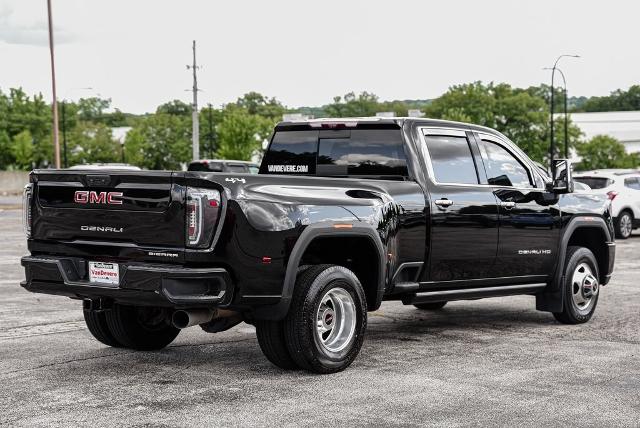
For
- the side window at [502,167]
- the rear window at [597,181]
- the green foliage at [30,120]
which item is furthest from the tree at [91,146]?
the side window at [502,167]

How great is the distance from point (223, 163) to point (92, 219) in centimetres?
2679

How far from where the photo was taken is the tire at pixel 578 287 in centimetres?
988

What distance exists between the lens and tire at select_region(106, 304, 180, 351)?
8.07 m

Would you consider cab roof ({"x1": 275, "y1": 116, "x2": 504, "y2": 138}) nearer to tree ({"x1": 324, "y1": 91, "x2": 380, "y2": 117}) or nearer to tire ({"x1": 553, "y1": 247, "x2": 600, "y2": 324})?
tire ({"x1": 553, "y1": 247, "x2": 600, "y2": 324})

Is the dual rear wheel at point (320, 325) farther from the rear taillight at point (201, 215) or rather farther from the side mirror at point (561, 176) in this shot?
the side mirror at point (561, 176)

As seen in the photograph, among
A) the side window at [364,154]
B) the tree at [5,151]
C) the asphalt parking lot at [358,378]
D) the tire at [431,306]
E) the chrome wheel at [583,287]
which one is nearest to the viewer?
the asphalt parking lot at [358,378]

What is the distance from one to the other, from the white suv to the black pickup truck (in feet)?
47.9

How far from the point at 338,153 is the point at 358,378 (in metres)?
2.40

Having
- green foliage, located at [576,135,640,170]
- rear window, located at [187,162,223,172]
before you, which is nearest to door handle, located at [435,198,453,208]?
rear window, located at [187,162,223,172]

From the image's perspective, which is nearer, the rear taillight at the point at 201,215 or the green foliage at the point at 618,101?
the rear taillight at the point at 201,215

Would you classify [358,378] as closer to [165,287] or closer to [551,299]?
[165,287]

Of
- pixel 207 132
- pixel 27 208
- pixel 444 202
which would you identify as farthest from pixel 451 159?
pixel 207 132

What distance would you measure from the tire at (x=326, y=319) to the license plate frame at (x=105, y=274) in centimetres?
122

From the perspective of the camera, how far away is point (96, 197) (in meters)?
6.98
